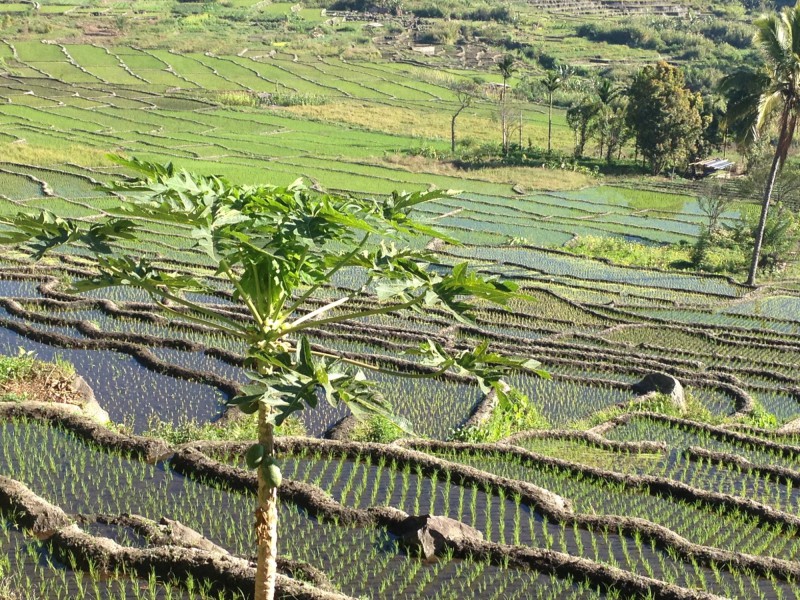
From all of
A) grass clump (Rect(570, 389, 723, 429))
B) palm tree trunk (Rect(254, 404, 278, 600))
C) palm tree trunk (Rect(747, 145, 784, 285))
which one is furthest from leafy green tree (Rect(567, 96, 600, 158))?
palm tree trunk (Rect(254, 404, 278, 600))

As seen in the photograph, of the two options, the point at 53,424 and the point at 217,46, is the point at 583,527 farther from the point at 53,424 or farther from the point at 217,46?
the point at 217,46

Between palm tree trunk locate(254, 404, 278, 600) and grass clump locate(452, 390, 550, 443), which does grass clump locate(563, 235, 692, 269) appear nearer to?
grass clump locate(452, 390, 550, 443)

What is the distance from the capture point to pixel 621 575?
28.0 ft

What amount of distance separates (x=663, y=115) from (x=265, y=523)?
4791 cm

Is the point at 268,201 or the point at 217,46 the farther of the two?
the point at 217,46

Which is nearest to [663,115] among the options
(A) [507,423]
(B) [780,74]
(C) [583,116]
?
(C) [583,116]

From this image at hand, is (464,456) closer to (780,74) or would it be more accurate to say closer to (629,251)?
(780,74)

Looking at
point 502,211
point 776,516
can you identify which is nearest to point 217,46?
point 502,211

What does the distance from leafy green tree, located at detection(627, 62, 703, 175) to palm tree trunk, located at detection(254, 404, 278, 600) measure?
157 feet

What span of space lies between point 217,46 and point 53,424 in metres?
73.5

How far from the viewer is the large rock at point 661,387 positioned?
661 inches

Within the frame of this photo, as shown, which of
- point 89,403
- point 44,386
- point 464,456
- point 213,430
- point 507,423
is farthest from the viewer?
point 507,423

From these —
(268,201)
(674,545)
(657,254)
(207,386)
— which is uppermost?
(268,201)

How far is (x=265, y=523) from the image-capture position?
223 inches
